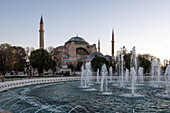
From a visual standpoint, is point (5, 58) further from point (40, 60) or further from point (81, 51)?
point (81, 51)

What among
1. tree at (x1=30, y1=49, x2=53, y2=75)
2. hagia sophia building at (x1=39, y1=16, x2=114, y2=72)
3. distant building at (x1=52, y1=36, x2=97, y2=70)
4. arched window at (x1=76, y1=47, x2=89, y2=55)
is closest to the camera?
tree at (x1=30, y1=49, x2=53, y2=75)

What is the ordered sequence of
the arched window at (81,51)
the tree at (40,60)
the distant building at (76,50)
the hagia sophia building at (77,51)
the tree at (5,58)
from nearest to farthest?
the tree at (5,58), the tree at (40,60), the hagia sophia building at (77,51), the distant building at (76,50), the arched window at (81,51)

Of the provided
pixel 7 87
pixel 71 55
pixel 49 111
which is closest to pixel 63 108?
pixel 49 111

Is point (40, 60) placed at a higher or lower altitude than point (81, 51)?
lower

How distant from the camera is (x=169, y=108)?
873cm

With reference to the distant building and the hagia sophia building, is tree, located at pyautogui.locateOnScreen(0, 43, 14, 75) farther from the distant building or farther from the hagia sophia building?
the distant building

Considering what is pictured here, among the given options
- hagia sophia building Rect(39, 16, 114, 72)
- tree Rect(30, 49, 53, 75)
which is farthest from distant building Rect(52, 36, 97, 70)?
tree Rect(30, 49, 53, 75)

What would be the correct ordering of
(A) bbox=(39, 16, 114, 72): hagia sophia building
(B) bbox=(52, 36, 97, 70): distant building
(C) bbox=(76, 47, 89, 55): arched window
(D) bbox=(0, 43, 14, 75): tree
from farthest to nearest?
(C) bbox=(76, 47, 89, 55): arched window
(B) bbox=(52, 36, 97, 70): distant building
(A) bbox=(39, 16, 114, 72): hagia sophia building
(D) bbox=(0, 43, 14, 75): tree

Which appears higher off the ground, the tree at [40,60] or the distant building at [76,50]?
the distant building at [76,50]

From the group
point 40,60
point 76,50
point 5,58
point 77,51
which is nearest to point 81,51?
point 77,51

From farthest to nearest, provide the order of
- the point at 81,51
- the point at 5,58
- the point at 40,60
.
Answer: the point at 81,51 < the point at 40,60 < the point at 5,58

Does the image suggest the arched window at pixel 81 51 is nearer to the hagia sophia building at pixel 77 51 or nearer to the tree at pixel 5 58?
the hagia sophia building at pixel 77 51

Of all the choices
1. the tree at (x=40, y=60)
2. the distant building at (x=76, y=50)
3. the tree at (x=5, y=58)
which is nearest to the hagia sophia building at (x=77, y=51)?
the distant building at (x=76, y=50)

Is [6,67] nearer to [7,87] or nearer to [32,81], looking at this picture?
[32,81]
